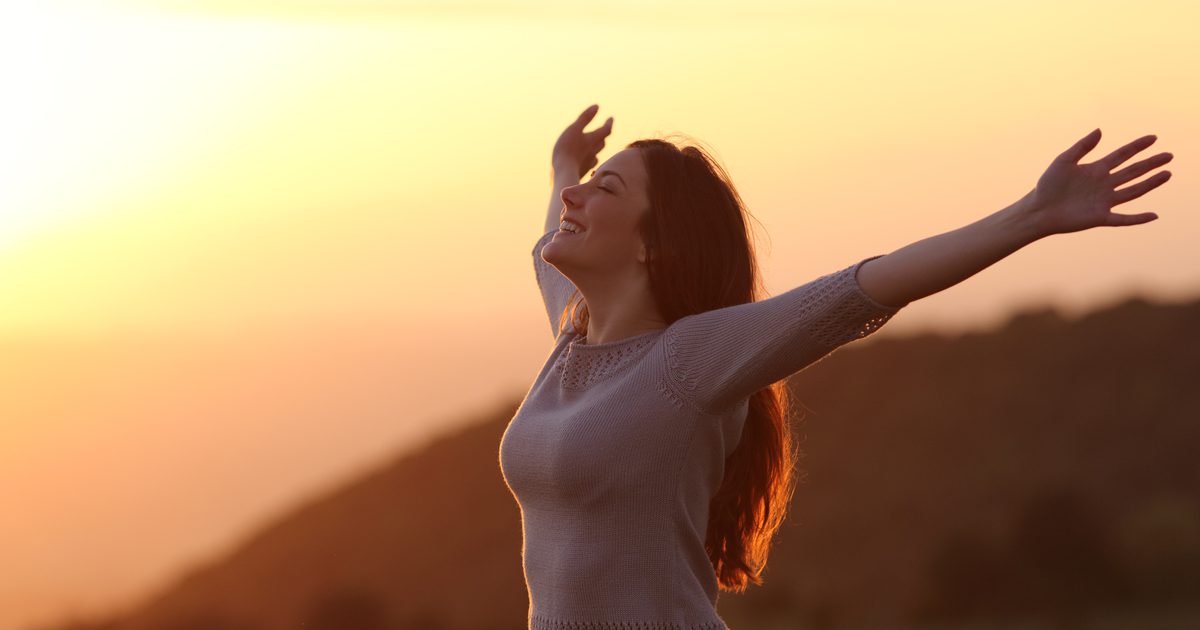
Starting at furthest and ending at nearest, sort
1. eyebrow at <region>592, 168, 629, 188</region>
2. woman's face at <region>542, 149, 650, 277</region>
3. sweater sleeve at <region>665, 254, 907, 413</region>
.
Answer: eyebrow at <region>592, 168, 629, 188</region> < woman's face at <region>542, 149, 650, 277</region> < sweater sleeve at <region>665, 254, 907, 413</region>

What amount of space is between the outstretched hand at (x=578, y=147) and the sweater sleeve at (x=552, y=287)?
0.31 metres

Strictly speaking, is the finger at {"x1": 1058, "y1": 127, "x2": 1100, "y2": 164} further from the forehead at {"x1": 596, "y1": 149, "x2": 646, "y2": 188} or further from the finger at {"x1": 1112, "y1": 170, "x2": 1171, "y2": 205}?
the forehead at {"x1": 596, "y1": 149, "x2": 646, "y2": 188}

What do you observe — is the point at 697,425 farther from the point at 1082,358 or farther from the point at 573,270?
the point at 1082,358

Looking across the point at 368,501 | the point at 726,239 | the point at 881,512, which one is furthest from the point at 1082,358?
the point at 726,239

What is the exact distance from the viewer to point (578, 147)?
514cm

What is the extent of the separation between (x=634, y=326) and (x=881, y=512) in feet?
56.5

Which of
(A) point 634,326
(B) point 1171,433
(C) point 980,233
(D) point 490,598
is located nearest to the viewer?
(C) point 980,233

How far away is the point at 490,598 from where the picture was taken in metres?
19.3

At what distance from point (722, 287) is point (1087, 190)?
1059 mm

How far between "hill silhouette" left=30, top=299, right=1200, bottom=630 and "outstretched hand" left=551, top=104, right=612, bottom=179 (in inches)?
429

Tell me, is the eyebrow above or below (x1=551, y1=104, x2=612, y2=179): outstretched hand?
below

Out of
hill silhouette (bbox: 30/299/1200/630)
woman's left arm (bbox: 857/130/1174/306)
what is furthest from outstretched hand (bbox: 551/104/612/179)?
hill silhouette (bbox: 30/299/1200/630)

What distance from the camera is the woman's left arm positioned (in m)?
3.06

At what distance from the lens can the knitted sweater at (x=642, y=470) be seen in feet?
11.8
